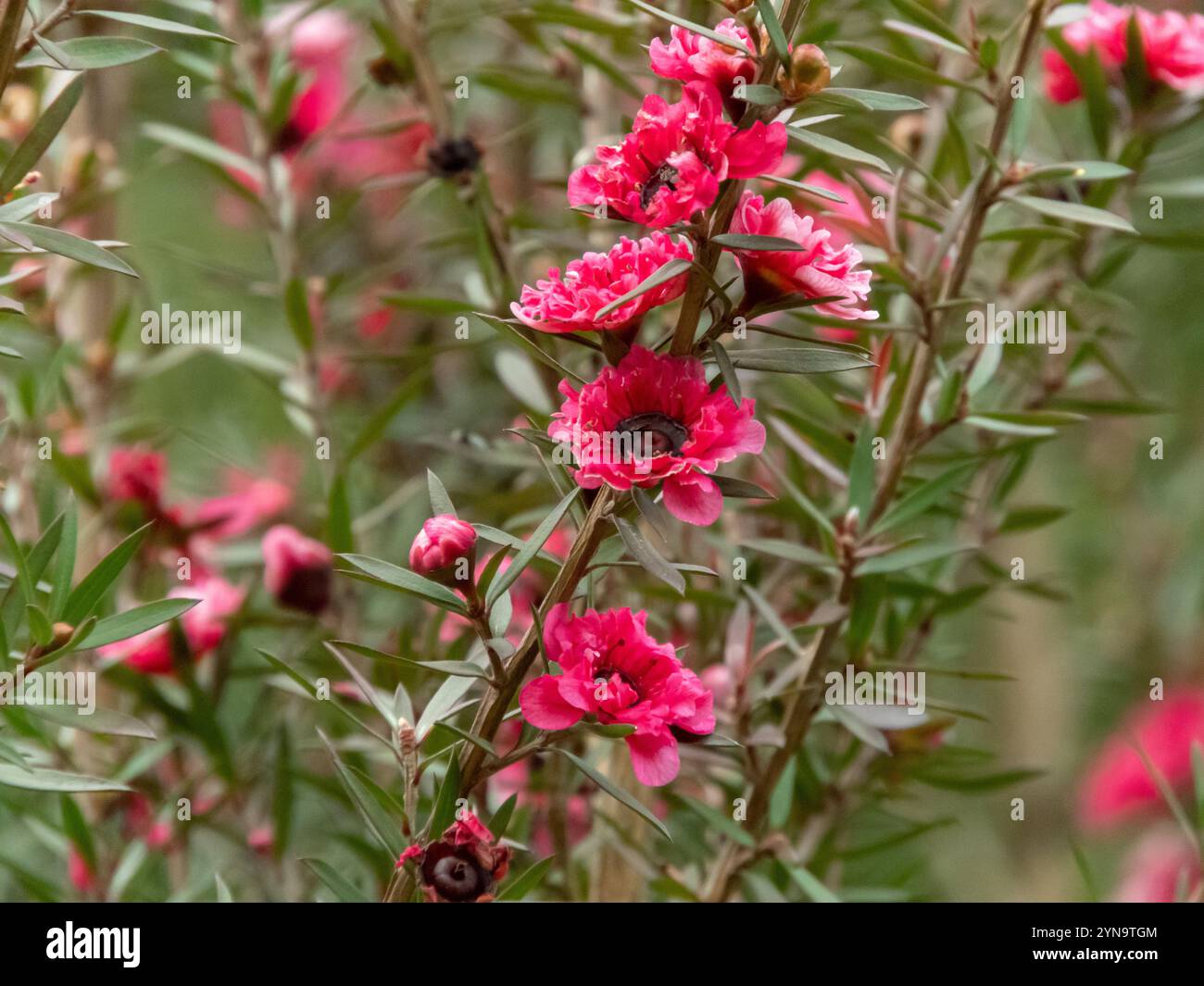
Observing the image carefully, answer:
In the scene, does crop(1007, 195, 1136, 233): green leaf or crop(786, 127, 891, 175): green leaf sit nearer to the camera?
crop(786, 127, 891, 175): green leaf

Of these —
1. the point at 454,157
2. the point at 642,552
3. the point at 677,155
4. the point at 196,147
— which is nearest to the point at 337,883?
the point at 642,552

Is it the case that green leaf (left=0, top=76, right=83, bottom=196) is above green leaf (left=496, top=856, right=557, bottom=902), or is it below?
above

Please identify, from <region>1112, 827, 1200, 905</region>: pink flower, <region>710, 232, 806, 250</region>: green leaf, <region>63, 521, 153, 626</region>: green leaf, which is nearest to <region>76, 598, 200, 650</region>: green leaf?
<region>63, 521, 153, 626</region>: green leaf

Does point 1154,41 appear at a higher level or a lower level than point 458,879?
higher

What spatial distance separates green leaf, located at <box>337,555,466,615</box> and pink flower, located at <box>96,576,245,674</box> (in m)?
0.31

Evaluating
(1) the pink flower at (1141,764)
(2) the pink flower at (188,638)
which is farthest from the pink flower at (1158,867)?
(2) the pink flower at (188,638)

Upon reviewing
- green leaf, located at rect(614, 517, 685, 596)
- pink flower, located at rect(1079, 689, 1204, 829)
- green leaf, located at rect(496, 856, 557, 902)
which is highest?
green leaf, located at rect(614, 517, 685, 596)

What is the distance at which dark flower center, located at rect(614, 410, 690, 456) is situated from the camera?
39 centimetres

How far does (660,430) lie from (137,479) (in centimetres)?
49

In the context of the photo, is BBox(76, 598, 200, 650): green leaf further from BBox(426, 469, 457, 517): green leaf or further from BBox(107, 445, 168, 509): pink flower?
BBox(107, 445, 168, 509): pink flower

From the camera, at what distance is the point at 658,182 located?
38 cm

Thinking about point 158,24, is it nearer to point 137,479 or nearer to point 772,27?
point 772,27

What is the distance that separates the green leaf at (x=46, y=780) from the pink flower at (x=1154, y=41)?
1.79 feet
